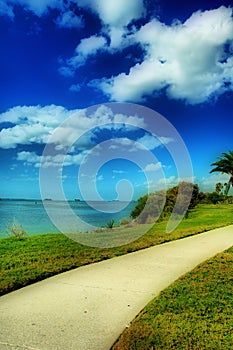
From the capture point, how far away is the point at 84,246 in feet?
32.7

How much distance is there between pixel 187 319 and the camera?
433 cm

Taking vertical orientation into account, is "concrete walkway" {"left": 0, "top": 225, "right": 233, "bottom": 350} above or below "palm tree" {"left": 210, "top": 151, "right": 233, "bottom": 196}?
below

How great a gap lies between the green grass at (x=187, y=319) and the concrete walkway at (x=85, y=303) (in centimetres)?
21

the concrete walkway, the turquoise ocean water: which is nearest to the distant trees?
the turquoise ocean water

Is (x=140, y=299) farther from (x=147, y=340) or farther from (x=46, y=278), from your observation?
(x=46, y=278)

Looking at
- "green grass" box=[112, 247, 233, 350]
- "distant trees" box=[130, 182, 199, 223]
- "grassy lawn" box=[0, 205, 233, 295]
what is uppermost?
"distant trees" box=[130, 182, 199, 223]

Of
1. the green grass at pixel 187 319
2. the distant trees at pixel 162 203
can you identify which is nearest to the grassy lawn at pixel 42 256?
the green grass at pixel 187 319

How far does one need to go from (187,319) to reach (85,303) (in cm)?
147

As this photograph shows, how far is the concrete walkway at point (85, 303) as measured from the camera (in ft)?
12.2

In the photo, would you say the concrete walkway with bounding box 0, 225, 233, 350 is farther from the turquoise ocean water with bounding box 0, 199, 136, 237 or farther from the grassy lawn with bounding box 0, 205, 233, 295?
the turquoise ocean water with bounding box 0, 199, 136, 237

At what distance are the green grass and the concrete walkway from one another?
0.21m

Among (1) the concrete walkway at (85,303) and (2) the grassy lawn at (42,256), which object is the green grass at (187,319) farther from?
(2) the grassy lawn at (42,256)

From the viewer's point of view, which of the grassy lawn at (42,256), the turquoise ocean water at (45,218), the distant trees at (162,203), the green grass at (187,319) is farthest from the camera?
the distant trees at (162,203)

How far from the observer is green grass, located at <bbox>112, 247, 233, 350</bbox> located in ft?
12.0
